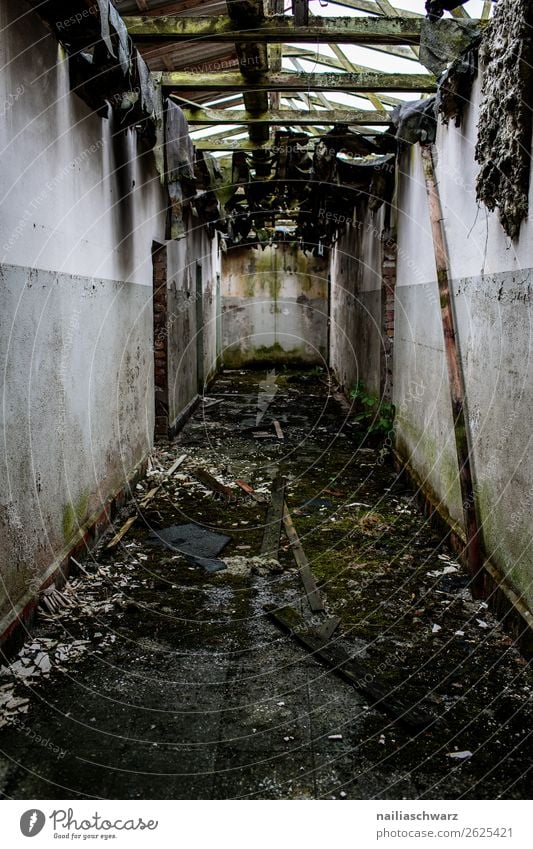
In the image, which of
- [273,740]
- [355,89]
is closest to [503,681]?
[273,740]

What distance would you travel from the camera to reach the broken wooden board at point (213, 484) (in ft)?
21.9

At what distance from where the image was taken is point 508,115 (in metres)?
3.64

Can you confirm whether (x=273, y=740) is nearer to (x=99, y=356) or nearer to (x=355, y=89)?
(x=99, y=356)

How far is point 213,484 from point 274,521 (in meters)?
1.25

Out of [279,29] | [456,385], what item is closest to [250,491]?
[456,385]

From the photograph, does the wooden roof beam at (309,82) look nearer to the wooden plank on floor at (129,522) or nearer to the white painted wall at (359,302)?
the white painted wall at (359,302)

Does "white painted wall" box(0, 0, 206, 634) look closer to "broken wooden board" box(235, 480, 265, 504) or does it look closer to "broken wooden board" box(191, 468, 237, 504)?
"broken wooden board" box(191, 468, 237, 504)

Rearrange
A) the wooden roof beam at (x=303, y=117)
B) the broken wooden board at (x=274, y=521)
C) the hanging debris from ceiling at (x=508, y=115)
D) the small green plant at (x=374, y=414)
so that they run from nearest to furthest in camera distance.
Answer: the hanging debris from ceiling at (x=508, y=115) < the broken wooden board at (x=274, y=521) < the wooden roof beam at (x=303, y=117) < the small green plant at (x=374, y=414)

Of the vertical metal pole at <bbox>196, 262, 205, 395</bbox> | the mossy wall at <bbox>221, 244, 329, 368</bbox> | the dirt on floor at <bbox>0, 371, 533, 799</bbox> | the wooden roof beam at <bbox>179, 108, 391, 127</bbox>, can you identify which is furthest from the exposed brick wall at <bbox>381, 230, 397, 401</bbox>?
the mossy wall at <bbox>221, 244, 329, 368</bbox>

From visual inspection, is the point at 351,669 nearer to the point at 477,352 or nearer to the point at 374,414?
the point at 477,352

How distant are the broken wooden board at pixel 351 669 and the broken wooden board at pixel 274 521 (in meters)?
1.03

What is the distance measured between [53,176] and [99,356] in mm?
1540

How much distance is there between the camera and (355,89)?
Result: 6.07 m

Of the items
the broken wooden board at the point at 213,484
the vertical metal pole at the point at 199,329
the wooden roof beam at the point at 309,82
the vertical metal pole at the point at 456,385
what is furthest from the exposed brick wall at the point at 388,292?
the vertical metal pole at the point at 199,329
